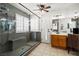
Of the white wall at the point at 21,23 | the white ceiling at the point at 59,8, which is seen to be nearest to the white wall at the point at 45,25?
the white ceiling at the point at 59,8

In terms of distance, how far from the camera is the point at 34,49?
3008 mm

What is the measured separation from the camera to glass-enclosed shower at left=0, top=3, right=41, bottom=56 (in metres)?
2.68

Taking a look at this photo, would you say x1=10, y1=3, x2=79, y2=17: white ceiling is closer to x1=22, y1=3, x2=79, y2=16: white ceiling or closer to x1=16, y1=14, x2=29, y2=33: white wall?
x1=22, y1=3, x2=79, y2=16: white ceiling

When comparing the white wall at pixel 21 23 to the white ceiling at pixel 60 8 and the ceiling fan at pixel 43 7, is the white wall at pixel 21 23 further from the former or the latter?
the ceiling fan at pixel 43 7

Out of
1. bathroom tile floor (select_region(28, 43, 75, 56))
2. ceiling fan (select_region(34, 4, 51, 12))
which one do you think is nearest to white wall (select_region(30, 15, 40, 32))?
ceiling fan (select_region(34, 4, 51, 12))

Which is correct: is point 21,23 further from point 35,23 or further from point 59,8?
point 59,8

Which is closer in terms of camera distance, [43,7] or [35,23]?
[43,7]

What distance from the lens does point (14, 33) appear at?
9.50ft

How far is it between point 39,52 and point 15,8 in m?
1.44

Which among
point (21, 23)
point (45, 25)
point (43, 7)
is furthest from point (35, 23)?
point (43, 7)

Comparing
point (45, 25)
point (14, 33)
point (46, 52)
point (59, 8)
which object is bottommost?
point (46, 52)

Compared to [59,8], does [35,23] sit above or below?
below

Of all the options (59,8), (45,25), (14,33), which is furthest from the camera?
(45,25)

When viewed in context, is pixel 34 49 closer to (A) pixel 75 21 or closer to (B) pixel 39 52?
(B) pixel 39 52
